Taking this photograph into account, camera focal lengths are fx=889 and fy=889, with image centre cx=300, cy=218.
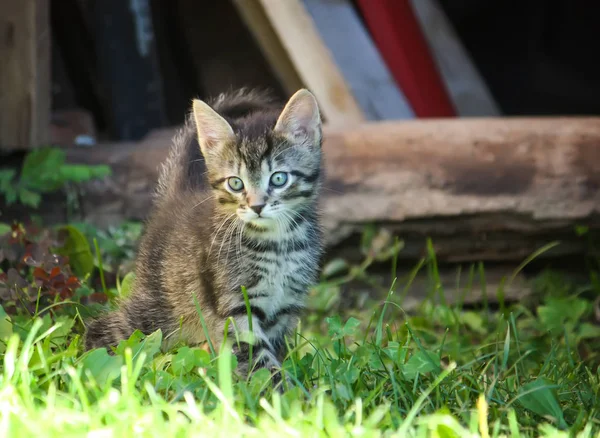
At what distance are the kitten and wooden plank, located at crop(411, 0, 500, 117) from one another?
305cm

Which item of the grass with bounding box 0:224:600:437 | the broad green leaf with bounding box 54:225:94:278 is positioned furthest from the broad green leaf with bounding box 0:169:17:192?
the grass with bounding box 0:224:600:437

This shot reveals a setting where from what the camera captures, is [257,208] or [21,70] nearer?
[257,208]

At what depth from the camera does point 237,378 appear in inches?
129

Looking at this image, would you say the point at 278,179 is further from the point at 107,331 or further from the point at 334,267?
the point at 334,267

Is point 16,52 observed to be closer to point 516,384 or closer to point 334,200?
point 334,200

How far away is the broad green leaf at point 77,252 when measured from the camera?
4.64 metres

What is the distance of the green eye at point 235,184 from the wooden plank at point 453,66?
3.38m

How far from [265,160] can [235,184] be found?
161mm

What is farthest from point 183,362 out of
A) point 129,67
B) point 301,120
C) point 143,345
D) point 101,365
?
point 129,67

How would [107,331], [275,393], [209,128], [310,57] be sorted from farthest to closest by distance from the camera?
1. [310,57]
2. [107,331]
3. [209,128]
4. [275,393]

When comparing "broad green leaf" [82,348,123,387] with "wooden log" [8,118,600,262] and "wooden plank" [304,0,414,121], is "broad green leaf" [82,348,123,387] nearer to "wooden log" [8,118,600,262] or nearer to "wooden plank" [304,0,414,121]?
"wooden log" [8,118,600,262]

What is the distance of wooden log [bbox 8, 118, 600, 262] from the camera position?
5.32 m

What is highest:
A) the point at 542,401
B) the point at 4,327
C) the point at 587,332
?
the point at 4,327

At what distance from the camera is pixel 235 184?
3.65 meters
